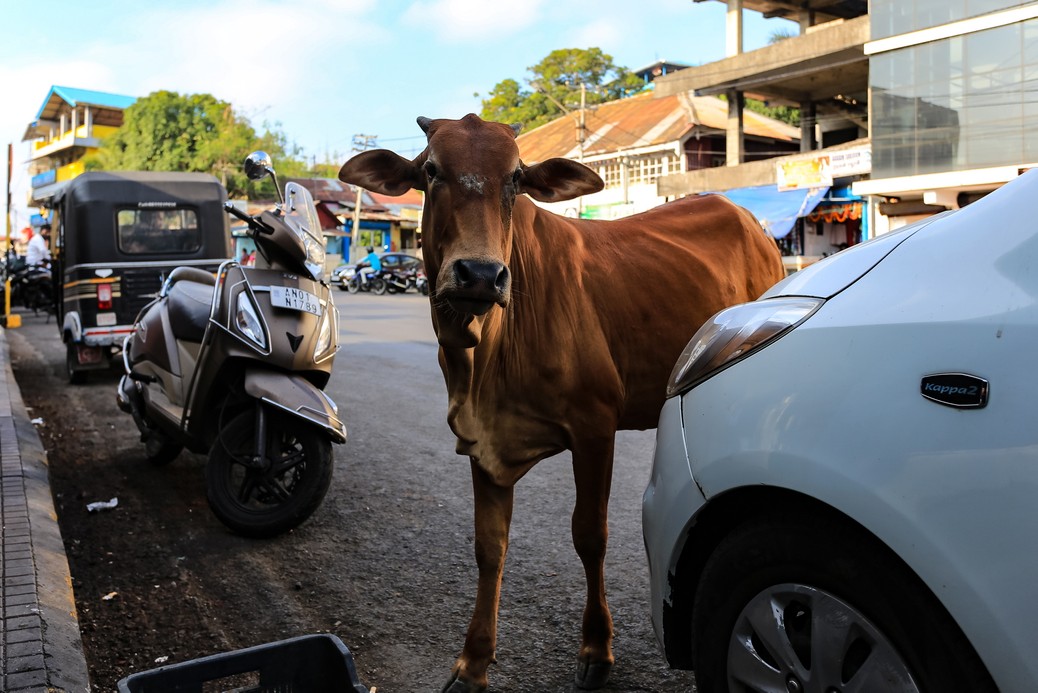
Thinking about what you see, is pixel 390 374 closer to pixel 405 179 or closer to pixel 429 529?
pixel 429 529

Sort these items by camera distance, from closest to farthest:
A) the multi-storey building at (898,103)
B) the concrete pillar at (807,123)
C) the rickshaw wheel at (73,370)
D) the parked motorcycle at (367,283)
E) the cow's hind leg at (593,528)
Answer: the cow's hind leg at (593,528)
the rickshaw wheel at (73,370)
the multi-storey building at (898,103)
the concrete pillar at (807,123)
the parked motorcycle at (367,283)

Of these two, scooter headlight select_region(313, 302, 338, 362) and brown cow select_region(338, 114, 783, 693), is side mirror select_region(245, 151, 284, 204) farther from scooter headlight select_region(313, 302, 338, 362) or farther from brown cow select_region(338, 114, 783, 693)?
brown cow select_region(338, 114, 783, 693)

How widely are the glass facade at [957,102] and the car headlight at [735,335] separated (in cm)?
2241

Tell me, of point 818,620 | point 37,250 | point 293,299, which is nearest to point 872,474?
point 818,620

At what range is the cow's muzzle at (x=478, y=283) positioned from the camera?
259 centimetres

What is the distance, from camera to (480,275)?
8.48ft

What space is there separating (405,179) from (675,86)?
30562 mm

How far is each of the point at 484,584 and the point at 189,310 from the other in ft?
10.8

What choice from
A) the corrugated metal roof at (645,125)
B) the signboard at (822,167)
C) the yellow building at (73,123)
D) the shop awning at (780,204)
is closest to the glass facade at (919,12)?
the signboard at (822,167)

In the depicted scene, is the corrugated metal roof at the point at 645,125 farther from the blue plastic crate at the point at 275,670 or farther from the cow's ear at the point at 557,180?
the blue plastic crate at the point at 275,670

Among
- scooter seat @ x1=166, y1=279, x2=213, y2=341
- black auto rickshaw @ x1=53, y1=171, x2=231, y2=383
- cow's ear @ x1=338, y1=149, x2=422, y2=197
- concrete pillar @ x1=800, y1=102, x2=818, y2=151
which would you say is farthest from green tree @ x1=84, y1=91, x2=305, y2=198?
cow's ear @ x1=338, y1=149, x2=422, y2=197

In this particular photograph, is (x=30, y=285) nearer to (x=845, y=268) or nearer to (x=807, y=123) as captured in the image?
(x=845, y=268)

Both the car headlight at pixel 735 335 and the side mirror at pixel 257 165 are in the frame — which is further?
the side mirror at pixel 257 165

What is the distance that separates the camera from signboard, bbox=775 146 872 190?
2548 cm
